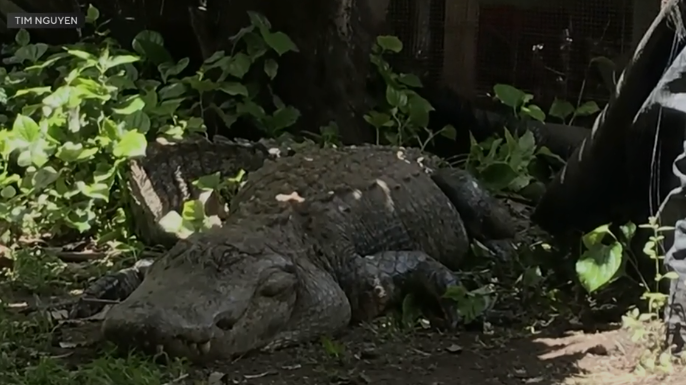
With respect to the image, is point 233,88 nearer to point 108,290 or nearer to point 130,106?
point 130,106

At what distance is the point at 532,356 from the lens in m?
3.12

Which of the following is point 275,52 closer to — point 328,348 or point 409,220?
point 409,220

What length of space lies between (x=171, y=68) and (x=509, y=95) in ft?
6.25

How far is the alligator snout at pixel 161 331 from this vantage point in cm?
292

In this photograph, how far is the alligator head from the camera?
295 cm

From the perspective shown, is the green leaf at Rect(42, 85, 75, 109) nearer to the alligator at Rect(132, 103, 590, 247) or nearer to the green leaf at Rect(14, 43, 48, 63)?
the alligator at Rect(132, 103, 590, 247)

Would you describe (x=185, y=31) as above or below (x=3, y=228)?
above

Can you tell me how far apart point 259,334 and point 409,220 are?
1.23m

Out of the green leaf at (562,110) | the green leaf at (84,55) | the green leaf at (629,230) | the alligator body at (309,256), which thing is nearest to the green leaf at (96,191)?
the alligator body at (309,256)

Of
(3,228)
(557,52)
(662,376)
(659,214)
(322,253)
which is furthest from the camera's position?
(557,52)

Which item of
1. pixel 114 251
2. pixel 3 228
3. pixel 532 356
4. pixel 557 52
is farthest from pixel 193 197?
pixel 557 52

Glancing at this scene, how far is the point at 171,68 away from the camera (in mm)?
5660

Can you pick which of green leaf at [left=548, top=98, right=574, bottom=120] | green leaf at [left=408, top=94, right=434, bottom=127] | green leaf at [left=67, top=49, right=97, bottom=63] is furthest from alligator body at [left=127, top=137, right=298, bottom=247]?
green leaf at [left=548, top=98, right=574, bottom=120]

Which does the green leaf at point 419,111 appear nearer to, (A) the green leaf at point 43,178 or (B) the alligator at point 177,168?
(B) the alligator at point 177,168
